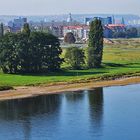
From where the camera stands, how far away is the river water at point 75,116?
3180cm

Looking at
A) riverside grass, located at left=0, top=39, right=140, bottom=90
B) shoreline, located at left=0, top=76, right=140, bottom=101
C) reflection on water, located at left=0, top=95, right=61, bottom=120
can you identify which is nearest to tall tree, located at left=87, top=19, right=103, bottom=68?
riverside grass, located at left=0, top=39, right=140, bottom=90

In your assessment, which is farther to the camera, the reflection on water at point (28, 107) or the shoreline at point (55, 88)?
the shoreline at point (55, 88)

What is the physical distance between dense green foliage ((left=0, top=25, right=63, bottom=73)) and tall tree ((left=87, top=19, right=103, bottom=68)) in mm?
5391

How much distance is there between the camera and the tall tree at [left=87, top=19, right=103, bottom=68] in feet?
208

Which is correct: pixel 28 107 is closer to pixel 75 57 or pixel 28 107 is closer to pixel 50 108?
pixel 50 108

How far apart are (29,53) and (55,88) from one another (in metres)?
9.60

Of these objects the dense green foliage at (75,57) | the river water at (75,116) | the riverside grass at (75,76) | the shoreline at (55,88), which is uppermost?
the dense green foliage at (75,57)

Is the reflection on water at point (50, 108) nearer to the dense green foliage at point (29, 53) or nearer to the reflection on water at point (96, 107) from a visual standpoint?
the reflection on water at point (96, 107)

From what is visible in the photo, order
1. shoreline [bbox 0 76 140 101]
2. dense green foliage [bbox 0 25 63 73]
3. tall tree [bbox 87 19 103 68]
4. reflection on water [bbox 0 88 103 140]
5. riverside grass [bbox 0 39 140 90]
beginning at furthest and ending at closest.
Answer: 1. tall tree [bbox 87 19 103 68]
2. dense green foliage [bbox 0 25 63 73]
3. riverside grass [bbox 0 39 140 90]
4. shoreline [bbox 0 76 140 101]
5. reflection on water [bbox 0 88 103 140]

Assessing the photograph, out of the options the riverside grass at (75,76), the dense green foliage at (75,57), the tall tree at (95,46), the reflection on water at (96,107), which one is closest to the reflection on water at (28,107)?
the reflection on water at (96,107)

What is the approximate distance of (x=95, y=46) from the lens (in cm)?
6462

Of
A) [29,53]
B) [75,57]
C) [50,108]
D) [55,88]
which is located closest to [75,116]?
[50,108]

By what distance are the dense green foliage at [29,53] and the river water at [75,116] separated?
11.1 m

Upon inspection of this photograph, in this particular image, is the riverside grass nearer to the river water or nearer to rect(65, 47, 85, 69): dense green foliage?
rect(65, 47, 85, 69): dense green foliage
